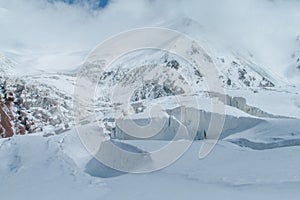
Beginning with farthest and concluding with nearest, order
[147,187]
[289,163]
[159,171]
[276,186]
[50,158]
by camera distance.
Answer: [50,158]
[159,171]
[289,163]
[147,187]
[276,186]

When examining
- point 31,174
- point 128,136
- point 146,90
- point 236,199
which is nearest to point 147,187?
point 236,199

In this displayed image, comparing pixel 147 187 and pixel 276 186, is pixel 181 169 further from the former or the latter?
pixel 276 186

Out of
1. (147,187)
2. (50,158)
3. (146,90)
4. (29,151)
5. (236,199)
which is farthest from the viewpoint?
(146,90)

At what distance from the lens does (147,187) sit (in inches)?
600

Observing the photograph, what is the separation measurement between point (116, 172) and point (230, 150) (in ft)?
16.8

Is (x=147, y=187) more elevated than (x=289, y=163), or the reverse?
(x=289, y=163)

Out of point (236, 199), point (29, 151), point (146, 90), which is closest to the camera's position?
point (236, 199)

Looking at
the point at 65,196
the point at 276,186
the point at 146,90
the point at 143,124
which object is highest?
the point at 146,90

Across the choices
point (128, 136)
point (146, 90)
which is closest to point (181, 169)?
point (128, 136)

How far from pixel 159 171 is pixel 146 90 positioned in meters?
182

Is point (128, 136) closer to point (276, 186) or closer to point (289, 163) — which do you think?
point (289, 163)

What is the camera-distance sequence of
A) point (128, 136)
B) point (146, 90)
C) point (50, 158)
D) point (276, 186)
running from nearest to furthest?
point (276, 186), point (50, 158), point (128, 136), point (146, 90)

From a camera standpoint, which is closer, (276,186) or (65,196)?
(276,186)

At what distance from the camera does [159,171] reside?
687 inches
